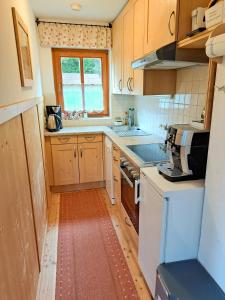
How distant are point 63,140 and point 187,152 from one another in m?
2.06

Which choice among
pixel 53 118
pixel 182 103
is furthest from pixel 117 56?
pixel 182 103

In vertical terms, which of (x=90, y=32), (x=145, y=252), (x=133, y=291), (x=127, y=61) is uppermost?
(x=90, y=32)

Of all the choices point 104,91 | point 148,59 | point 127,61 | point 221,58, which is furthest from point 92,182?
point 221,58

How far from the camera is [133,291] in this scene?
160 centimetres

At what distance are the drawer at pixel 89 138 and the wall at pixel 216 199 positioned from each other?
2.05 metres

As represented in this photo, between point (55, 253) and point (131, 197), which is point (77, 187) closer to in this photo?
point (55, 253)

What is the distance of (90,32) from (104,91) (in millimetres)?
884

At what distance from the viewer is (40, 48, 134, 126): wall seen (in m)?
3.10

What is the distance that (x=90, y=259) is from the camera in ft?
6.30


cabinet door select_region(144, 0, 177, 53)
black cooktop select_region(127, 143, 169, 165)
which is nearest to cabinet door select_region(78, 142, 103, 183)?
black cooktop select_region(127, 143, 169, 165)

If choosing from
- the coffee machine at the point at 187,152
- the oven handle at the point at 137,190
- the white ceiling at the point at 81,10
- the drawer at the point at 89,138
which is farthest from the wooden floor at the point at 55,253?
the white ceiling at the point at 81,10

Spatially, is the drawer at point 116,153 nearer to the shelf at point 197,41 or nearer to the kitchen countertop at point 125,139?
the kitchen countertop at point 125,139

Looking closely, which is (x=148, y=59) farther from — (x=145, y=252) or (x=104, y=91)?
(x=104, y=91)

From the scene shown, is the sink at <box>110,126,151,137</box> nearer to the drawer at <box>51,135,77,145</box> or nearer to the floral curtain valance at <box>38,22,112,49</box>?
the drawer at <box>51,135,77,145</box>
